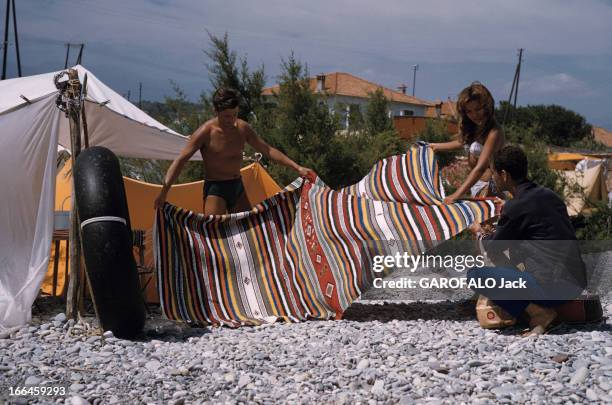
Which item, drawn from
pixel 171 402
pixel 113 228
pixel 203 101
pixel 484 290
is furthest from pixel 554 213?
pixel 203 101

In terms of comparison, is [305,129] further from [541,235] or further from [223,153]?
[541,235]

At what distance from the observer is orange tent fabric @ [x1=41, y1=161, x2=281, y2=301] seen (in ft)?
24.6

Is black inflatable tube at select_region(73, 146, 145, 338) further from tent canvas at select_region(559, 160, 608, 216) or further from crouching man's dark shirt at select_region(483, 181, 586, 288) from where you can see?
tent canvas at select_region(559, 160, 608, 216)

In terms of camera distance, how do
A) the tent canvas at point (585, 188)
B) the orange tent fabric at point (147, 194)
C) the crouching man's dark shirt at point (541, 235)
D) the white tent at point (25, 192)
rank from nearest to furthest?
1. the crouching man's dark shirt at point (541, 235)
2. the white tent at point (25, 192)
3. the orange tent fabric at point (147, 194)
4. the tent canvas at point (585, 188)

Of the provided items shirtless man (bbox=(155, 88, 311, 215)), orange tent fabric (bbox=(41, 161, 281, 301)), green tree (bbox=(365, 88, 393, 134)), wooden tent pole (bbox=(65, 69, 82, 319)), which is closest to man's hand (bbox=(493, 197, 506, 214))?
shirtless man (bbox=(155, 88, 311, 215))

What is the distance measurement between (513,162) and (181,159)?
2.82 meters

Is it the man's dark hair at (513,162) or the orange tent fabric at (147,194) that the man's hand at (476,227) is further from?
the orange tent fabric at (147,194)

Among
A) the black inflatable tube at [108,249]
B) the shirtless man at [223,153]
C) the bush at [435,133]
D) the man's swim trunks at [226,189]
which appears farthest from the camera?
the bush at [435,133]

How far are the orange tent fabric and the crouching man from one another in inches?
142

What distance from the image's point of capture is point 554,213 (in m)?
4.68

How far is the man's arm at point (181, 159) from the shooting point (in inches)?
231

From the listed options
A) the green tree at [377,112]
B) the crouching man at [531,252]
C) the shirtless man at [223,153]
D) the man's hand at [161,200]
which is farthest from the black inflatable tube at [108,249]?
the green tree at [377,112]

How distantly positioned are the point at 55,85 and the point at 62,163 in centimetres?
307

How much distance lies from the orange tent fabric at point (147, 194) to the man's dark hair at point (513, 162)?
3.52m
